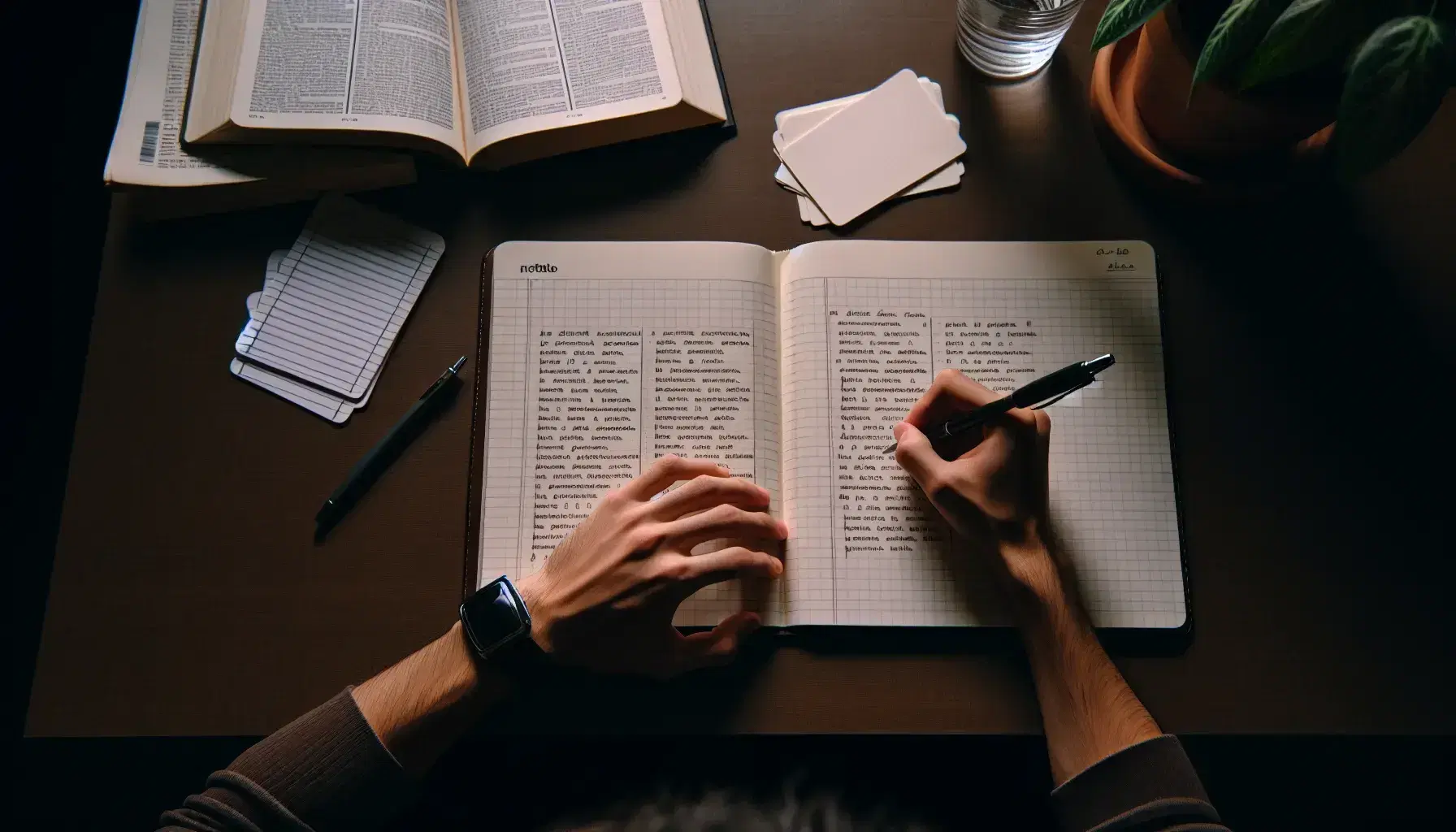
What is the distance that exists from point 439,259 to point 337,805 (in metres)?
0.49

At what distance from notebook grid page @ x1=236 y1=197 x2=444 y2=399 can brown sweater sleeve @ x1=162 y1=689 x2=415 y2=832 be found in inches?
11.6

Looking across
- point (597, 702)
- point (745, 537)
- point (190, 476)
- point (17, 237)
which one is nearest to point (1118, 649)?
point (745, 537)

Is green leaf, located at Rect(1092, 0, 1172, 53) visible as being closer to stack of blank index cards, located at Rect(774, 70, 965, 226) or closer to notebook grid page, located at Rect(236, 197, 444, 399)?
stack of blank index cards, located at Rect(774, 70, 965, 226)

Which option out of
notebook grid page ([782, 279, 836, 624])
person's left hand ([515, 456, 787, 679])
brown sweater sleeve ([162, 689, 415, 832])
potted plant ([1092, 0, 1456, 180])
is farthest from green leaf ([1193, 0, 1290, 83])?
brown sweater sleeve ([162, 689, 415, 832])

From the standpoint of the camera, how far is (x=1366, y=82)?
540 millimetres

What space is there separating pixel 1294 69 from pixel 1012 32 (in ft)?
0.98

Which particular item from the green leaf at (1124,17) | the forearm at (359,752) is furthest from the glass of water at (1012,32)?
the forearm at (359,752)

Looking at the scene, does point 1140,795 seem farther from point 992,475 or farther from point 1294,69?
point 1294,69

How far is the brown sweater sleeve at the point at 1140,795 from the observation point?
65cm

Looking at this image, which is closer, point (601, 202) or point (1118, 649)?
point (1118, 649)

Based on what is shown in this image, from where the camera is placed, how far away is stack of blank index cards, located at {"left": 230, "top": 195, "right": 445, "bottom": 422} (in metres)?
0.81

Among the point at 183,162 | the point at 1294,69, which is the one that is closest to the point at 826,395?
the point at 1294,69

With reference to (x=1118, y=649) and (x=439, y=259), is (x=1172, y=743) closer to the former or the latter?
(x=1118, y=649)

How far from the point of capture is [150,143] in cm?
83
